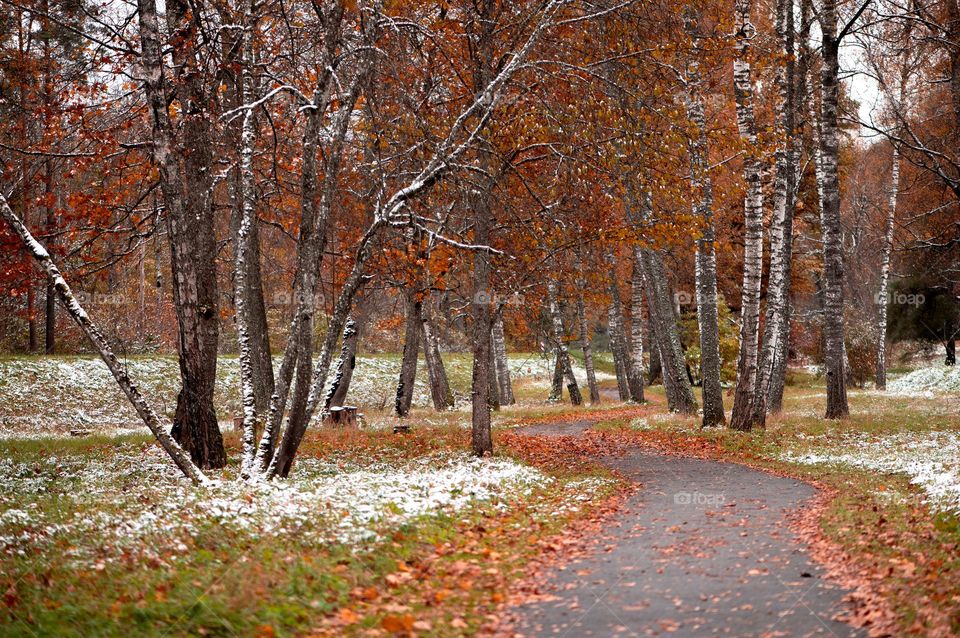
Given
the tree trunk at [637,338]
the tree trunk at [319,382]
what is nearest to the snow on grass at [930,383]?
the tree trunk at [637,338]

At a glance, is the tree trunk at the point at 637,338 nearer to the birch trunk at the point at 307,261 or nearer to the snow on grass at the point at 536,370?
the snow on grass at the point at 536,370

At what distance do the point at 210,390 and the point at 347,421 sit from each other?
925 centimetres

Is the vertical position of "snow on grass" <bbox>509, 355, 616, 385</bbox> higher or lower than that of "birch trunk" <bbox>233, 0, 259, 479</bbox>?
lower

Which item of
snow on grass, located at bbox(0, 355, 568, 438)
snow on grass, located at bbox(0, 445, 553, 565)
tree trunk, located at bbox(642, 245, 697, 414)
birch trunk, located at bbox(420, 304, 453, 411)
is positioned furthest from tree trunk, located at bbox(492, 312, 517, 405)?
snow on grass, located at bbox(0, 445, 553, 565)

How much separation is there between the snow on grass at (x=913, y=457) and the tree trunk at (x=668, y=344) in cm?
699

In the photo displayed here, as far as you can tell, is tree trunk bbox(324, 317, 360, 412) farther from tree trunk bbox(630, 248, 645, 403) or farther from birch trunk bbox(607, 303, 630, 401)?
birch trunk bbox(607, 303, 630, 401)

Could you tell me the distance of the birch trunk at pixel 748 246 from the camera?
17156 mm

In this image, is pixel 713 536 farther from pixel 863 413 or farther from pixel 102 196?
pixel 863 413

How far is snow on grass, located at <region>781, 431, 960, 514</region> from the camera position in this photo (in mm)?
9766

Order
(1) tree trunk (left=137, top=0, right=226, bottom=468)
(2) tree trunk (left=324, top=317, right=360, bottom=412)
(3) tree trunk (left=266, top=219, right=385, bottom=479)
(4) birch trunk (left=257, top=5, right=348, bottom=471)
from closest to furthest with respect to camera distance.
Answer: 1. (1) tree trunk (left=137, top=0, right=226, bottom=468)
2. (4) birch trunk (left=257, top=5, right=348, bottom=471)
3. (3) tree trunk (left=266, top=219, right=385, bottom=479)
4. (2) tree trunk (left=324, top=317, right=360, bottom=412)

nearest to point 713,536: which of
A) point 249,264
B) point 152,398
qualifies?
point 249,264

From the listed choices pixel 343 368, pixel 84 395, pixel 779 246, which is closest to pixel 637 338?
pixel 343 368

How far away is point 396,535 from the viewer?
8.03 metres

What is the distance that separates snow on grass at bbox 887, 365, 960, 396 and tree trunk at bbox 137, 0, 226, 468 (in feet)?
88.4
